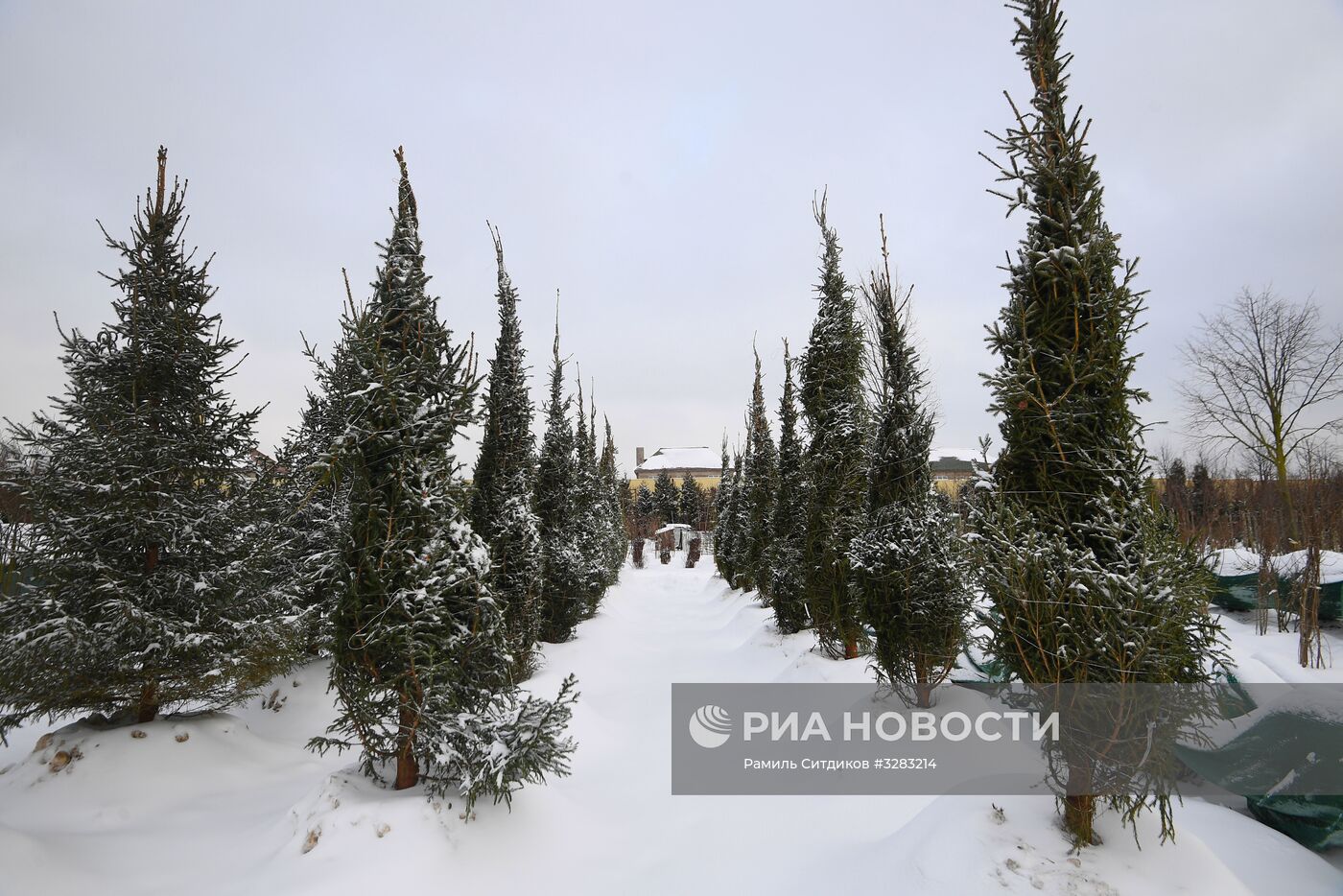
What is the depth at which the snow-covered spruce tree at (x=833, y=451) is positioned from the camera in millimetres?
8469

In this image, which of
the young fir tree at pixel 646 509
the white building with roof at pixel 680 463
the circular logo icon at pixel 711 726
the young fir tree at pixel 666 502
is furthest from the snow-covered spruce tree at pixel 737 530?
the white building with roof at pixel 680 463

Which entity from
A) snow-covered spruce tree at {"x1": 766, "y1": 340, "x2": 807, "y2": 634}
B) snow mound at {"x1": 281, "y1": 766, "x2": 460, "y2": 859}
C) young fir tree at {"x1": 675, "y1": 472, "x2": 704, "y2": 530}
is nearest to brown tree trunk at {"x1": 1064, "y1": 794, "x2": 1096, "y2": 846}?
snow mound at {"x1": 281, "y1": 766, "x2": 460, "y2": 859}

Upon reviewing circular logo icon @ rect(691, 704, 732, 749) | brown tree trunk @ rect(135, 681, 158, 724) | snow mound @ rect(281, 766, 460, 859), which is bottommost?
circular logo icon @ rect(691, 704, 732, 749)

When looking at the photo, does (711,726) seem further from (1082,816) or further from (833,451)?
(833,451)

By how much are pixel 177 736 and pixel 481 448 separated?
196 inches

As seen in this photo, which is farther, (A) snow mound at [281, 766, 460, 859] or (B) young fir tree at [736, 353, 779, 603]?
(B) young fir tree at [736, 353, 779, 603]

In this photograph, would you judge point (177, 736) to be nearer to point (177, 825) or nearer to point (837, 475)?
point (177, 825)

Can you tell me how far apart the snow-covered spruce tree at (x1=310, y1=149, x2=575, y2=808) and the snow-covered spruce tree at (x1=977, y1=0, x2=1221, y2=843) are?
339cm

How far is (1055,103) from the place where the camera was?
3891 mm

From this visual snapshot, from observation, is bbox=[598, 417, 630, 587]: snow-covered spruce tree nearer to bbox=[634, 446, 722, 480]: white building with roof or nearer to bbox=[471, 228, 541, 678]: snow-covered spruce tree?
bbox=[471, 228, 541, 678]: snow-covered spruce tree

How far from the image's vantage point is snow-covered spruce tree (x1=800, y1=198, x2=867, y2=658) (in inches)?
333

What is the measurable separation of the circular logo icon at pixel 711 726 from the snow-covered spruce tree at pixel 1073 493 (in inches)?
150

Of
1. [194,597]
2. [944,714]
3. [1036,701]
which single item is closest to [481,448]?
[194,597]

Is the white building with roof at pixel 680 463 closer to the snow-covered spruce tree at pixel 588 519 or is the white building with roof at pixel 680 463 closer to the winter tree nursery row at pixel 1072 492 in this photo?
the snow-covered spruce tree at pixel 588 519
